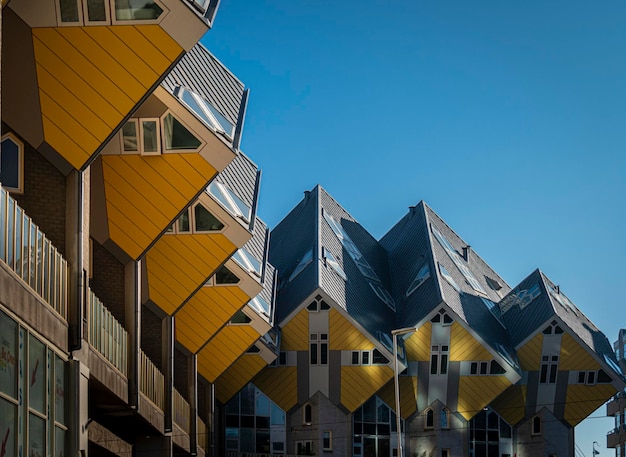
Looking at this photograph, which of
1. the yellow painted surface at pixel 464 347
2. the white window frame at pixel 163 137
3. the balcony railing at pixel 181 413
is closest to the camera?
the white window frame at pixel 163 137

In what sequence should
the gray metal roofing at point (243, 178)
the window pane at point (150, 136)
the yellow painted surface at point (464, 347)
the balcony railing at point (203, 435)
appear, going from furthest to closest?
the yellow painted surface at point (464, 347) < the balcony railing at point (203, 435) < the gray metal roofing at point (243, 178) < the window pane at point (150, 136)

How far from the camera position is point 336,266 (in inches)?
2409

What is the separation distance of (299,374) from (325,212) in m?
10.3

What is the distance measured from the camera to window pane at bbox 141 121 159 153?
27219 millimetres

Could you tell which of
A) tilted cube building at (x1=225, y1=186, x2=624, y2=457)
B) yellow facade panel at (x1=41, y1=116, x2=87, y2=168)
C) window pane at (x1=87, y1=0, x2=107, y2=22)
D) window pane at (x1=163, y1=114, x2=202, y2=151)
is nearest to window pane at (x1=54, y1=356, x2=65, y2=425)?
yellow facade panel at (x1=41, y1=116, x2=87, y2=168)

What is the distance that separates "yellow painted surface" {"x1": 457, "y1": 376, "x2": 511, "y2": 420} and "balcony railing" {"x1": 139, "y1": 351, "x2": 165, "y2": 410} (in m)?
27.5

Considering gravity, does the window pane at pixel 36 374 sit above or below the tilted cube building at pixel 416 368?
below

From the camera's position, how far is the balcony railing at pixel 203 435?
45.7 meters

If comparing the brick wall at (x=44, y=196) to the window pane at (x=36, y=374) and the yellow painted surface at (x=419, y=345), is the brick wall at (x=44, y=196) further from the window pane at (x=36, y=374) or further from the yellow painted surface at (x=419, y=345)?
the yellow painted surface at (x=419, y=345)

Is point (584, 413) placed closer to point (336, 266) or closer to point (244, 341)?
point (336, 266)

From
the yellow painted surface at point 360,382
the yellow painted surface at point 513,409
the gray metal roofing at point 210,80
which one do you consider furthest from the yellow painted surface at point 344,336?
the gray metal roofing at point 210,80

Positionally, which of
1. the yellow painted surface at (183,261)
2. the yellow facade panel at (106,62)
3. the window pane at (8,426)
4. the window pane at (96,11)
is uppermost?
the window pane at (96,11)

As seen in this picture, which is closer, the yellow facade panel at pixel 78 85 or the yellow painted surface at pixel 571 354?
the yellow facade panel at pixel 78 85

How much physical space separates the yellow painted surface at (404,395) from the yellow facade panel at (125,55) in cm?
3993
